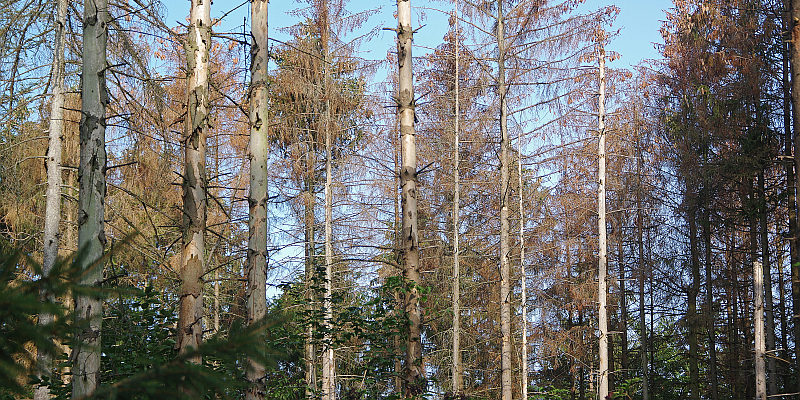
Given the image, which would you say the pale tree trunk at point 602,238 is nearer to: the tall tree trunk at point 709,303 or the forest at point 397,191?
the forest at point 397,191

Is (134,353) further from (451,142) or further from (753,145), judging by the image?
(753,145)

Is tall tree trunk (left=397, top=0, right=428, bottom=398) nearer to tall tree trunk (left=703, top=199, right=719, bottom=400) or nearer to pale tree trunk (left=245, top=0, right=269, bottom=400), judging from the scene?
pale tree trunk (left=245, top=0, right=269, bottom=400)

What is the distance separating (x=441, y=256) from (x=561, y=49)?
702 cm

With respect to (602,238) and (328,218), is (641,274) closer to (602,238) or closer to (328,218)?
(602,238)

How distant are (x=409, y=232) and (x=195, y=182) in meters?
2.62

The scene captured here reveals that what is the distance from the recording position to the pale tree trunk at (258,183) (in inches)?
269

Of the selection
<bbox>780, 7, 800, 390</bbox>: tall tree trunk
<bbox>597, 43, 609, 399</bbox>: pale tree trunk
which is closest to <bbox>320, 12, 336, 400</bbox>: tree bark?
<bbox>597, 43, 609, 399</bbox>: pale tree trunk

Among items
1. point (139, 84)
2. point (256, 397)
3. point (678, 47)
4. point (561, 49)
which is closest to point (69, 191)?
point (139, 84)

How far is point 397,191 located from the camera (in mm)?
17500

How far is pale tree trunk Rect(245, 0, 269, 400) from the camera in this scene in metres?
6.83

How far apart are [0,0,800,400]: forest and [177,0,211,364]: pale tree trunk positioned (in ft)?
0.09

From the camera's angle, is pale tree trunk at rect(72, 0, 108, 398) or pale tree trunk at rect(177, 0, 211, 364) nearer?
pale tree trunk at rect(72, 0, 108, 398)

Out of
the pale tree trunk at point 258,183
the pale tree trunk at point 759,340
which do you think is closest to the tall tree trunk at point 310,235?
the pale tree trunk at point 258,183

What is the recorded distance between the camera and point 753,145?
616 inches
